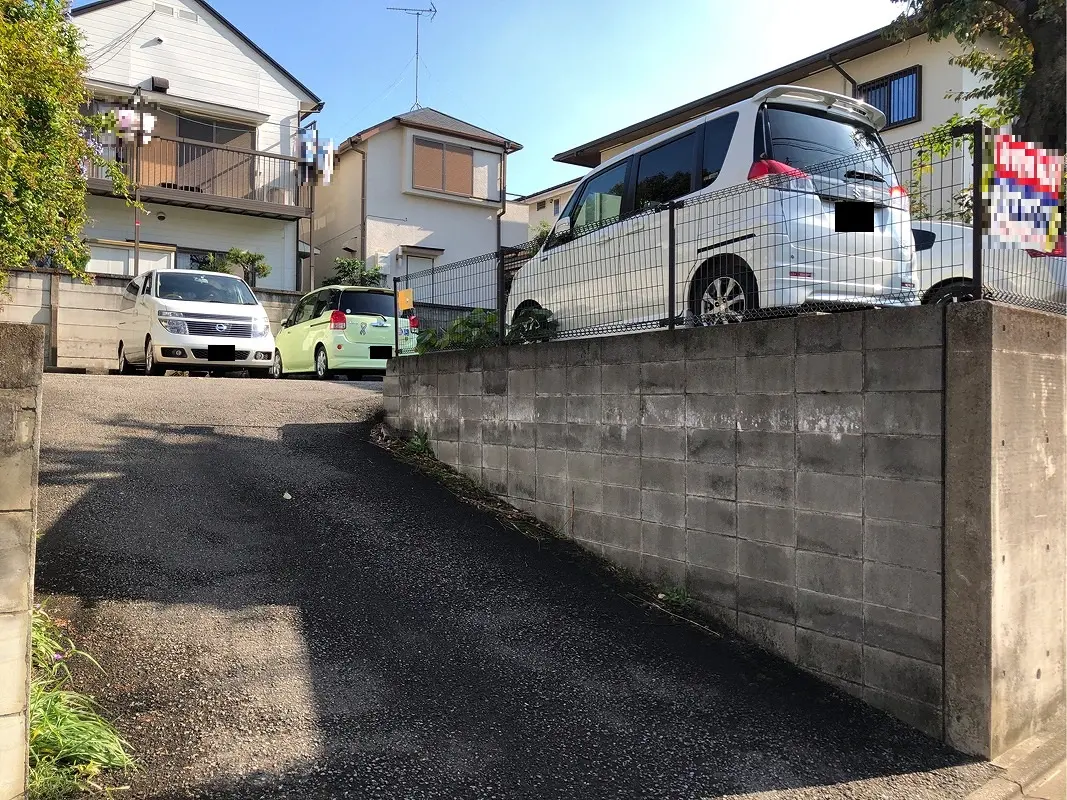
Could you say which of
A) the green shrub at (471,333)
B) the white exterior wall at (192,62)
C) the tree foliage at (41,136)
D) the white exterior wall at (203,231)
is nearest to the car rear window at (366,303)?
the tree foliage at (41,136)

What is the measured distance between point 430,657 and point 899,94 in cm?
1545

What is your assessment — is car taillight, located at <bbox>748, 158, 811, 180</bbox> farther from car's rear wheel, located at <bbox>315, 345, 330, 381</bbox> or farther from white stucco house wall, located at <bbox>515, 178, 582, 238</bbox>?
white stucco house wall, located at <bbox>515, 178, 582, 238</bbox>

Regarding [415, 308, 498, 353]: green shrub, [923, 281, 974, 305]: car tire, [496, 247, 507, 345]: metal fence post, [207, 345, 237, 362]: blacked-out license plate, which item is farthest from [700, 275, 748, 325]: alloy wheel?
[207, 345, 237, 362]: blacked-out license plate

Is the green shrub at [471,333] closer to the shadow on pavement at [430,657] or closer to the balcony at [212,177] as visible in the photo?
the shadow on pavement at [430,657]

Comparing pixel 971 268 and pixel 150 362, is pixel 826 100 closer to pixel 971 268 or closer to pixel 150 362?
pixel 971 268

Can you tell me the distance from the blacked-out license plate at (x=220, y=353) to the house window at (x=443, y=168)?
1146cm

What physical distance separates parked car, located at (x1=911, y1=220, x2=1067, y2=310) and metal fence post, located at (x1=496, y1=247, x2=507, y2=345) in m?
3.06

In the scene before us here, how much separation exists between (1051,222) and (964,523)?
1.58 meters

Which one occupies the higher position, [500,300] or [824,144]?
[824,144]

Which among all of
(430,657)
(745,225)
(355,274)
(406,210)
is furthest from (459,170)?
(430,657)

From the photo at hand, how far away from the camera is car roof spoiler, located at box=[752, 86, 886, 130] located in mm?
5289

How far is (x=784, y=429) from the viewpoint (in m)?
4.04

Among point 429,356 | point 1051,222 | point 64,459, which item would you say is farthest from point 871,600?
point 64,459

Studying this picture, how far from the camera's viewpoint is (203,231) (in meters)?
18.0
